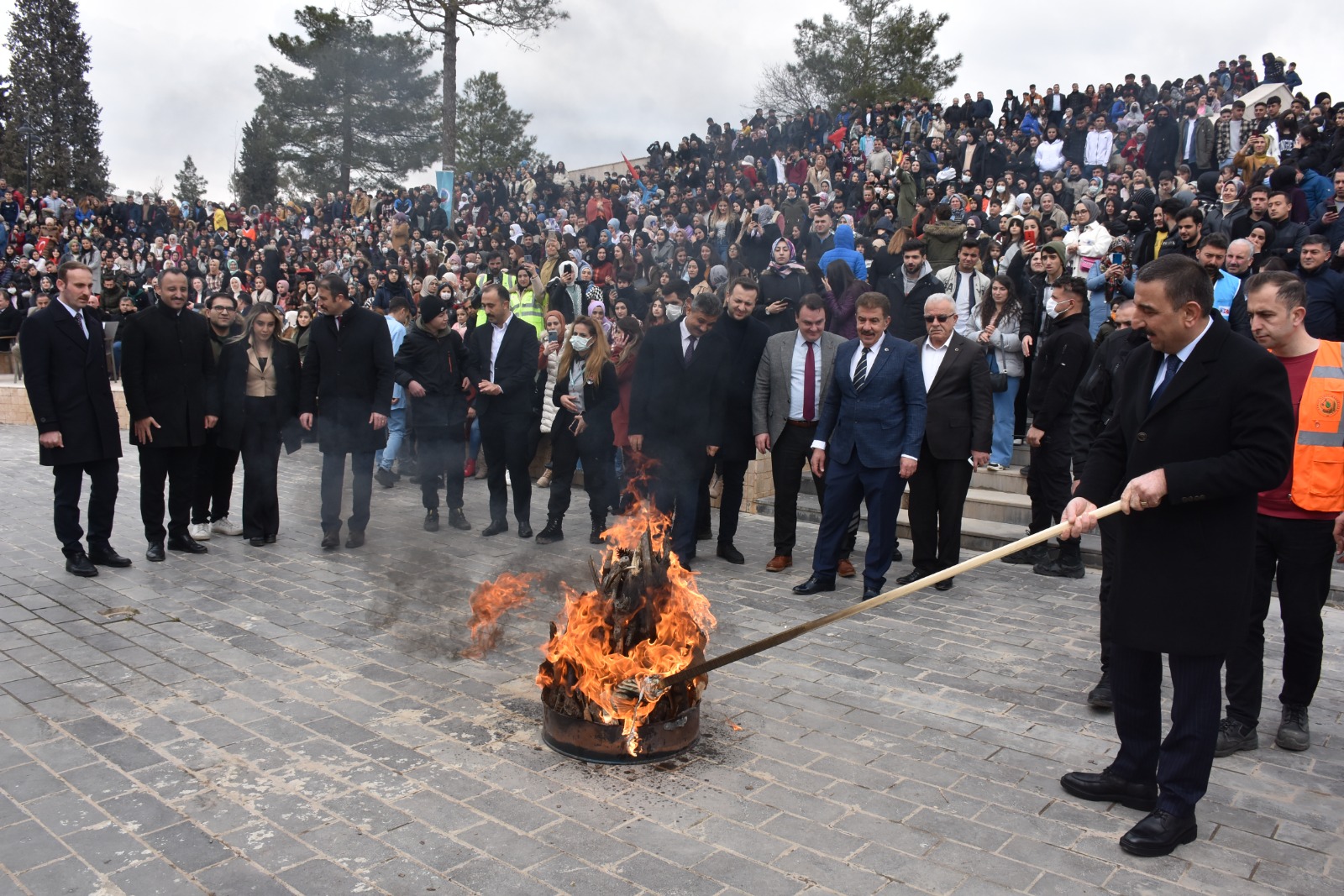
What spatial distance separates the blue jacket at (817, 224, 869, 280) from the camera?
10578mm

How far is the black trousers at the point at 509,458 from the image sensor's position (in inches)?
337

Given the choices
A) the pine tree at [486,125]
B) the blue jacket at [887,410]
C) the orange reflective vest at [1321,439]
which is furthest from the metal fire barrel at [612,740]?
the pine tree at [486,125]

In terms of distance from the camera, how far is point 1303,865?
322 centimetres

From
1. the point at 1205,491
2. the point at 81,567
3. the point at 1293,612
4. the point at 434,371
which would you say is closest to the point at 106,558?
the point at 81,567

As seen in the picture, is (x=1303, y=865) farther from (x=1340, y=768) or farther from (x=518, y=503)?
(x=518, y=503)

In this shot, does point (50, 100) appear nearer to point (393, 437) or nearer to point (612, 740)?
point (393, 437)

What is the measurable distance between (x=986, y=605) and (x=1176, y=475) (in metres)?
3.44

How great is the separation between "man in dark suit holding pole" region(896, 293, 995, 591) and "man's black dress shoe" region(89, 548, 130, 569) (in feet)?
19.4

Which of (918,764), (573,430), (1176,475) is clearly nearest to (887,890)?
(918,764)

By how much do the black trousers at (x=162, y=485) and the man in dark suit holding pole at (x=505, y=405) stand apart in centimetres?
243

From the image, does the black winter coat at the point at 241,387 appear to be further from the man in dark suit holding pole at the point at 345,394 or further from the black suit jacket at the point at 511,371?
the black suit jacket at the point at 511,371

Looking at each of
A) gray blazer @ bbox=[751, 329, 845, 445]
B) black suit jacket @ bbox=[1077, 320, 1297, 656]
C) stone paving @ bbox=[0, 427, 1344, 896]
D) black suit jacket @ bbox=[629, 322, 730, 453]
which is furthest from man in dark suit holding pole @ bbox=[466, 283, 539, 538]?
black suit jacket @ bbox=[1077, 320, 1297, 656]

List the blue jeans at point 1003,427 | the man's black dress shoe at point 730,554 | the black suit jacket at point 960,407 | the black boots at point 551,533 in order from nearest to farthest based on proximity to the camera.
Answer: the black suit jacket at point 960,407
the man's black dress shoe at point 730,554
the black boots at point 551,533
the blue jeans at point 1003,427

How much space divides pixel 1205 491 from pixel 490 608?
381 cm
